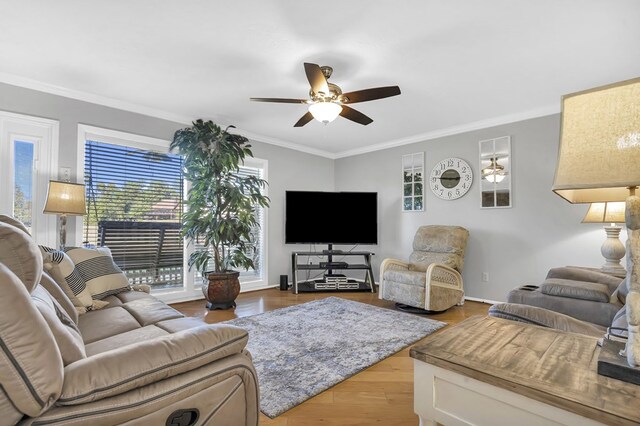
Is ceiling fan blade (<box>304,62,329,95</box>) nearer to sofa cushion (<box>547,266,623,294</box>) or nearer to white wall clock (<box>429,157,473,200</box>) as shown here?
sofa cushion (<box>547,266,623,294</box>)

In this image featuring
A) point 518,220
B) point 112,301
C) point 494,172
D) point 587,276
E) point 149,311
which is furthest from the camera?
point 494,172

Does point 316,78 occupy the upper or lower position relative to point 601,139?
upper

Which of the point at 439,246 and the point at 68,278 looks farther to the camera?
the point at 439,246

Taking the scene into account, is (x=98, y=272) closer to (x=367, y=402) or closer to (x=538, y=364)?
(x=367, y=402)

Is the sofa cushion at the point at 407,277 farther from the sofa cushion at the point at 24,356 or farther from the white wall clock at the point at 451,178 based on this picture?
the sofa cushion at the point at 24,356

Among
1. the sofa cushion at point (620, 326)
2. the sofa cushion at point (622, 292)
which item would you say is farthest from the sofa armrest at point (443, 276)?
the sofa cushion at point (620, 326)

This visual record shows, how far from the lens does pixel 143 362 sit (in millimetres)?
943

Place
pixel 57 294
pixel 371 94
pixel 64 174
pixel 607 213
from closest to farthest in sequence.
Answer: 1. pixel 57 294
2. pixel 371 94
3. pixel 607 213
4. pixel 64 174

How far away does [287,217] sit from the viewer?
502 cm

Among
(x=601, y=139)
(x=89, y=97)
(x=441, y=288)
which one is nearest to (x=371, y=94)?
(x=601, y=139)

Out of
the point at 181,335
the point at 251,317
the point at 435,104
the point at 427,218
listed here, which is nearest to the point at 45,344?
the point at 181,335

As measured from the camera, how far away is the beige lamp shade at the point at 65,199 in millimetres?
2664

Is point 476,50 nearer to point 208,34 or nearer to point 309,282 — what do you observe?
point 208,34

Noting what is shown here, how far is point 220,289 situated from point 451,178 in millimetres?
3435
